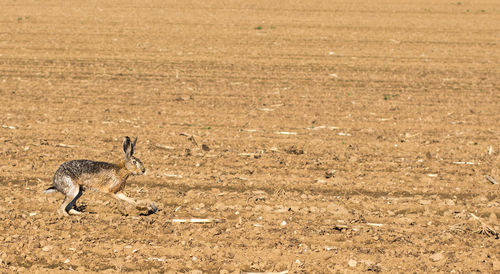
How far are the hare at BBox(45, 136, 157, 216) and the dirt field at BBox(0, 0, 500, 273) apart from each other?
216 millimetres

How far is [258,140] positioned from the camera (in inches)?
423

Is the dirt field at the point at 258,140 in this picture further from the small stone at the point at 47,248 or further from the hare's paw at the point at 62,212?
the hare's paw at the point at 62,212

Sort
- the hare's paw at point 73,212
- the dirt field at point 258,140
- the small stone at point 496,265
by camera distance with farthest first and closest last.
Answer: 1. the hare's paw at point 73,212
2. the dirt field at point 258,140
3. the small stone at point 496,265

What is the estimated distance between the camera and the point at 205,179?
8.82 m

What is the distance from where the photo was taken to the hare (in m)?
7.19

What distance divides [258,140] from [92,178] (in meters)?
3.99

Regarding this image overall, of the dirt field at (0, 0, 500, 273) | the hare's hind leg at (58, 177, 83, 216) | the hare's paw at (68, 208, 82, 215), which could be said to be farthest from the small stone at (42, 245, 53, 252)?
the hare's paw at (68, 208, 82, 215)

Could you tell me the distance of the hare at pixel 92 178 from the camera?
7188 millimetres

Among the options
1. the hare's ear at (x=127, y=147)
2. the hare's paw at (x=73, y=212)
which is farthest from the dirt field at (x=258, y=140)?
the hare's ear at (x=127, y=147)

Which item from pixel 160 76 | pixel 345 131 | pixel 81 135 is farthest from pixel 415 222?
pixel 160 76

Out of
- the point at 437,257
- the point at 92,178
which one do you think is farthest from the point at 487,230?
the point at 92,178

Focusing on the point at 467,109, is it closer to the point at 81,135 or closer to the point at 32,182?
the point at 81,135

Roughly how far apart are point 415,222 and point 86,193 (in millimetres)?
4292

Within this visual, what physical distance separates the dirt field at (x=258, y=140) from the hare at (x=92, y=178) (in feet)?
0.71
